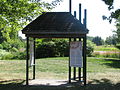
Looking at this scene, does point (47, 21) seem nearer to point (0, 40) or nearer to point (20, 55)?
point (20, 55)

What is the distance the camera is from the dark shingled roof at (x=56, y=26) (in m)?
8.39

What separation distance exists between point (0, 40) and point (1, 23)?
44.0 metres

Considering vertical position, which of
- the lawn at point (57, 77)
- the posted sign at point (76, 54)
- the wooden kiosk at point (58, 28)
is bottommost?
the lawn at point (57, 77)

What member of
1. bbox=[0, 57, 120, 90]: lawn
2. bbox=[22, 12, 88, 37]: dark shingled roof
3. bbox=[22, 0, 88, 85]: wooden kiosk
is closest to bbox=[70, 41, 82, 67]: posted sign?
bbox=[22, 0, 88, 85]: wooden kiosk

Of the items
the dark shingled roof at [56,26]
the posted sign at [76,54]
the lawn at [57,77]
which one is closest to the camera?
the lawn at [57,77]

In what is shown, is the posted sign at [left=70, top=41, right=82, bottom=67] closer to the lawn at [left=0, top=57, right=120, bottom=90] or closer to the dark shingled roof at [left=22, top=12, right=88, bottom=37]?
the dark shingled roof at [left=22, top=12, right=88, bottom=37]

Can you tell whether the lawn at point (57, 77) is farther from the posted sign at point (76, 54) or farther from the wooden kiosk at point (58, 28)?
the posted sign at point (76, 54)

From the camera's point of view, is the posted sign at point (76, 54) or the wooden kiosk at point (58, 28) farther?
the posted sign at point (76, 54)

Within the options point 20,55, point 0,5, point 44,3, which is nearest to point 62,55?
point 20,55

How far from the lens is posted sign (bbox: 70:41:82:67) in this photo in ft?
29.1

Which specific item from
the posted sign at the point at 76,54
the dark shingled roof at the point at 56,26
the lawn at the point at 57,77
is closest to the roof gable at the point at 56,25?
the dark shingled roof at the point at 56,26

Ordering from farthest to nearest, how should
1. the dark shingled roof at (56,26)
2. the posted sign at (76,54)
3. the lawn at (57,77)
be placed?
the posted sign at (76,54)
the dark shingled roof at (56,26)
the lawn at (57,77)

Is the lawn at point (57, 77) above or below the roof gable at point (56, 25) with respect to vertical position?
below

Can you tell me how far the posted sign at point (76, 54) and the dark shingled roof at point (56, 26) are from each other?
0.62 m
